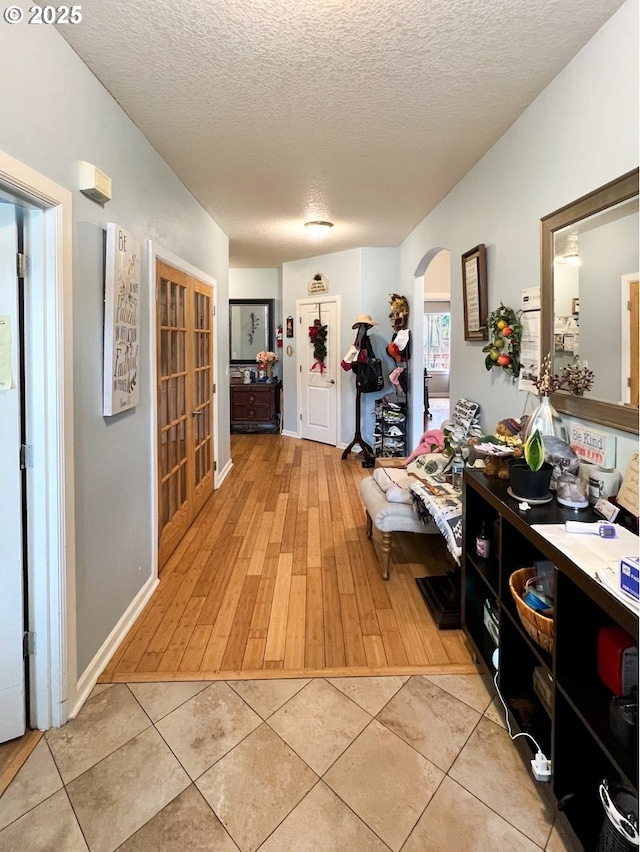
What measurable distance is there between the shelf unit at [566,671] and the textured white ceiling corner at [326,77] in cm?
170

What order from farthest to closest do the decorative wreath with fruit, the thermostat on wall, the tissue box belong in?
the decorative wreath with fruit
the thermostat on wall
the tissue box

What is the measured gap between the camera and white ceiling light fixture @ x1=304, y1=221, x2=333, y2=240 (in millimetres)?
4496

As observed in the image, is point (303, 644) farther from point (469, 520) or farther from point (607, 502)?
point (607, 502)

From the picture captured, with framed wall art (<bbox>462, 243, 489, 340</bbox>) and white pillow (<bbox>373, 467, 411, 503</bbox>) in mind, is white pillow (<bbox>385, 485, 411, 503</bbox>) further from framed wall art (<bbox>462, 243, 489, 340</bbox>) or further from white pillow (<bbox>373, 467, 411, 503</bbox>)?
framed wall art (<bbox>462, 243, 489, 340</bbox>)

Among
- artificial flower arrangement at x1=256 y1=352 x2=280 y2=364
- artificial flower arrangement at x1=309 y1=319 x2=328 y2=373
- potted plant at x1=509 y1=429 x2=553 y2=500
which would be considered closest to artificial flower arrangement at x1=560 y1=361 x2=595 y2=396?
potted plant at x1=509 y1=429 x2=553 y2=500

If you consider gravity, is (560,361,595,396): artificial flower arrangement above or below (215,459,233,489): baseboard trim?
above

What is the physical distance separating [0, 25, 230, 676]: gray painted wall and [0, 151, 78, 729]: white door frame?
0.10m

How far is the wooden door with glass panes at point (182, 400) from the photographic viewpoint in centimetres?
292

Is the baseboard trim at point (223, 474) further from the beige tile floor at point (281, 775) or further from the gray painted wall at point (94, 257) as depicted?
the beige tile floor at point (281, 775)

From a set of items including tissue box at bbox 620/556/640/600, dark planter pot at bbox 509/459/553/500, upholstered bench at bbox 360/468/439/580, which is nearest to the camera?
tissue box at bbox 620/556/640/600

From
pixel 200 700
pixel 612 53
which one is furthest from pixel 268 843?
pixel 612 53

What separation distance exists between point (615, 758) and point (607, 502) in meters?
0.75

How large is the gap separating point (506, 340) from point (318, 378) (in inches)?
162

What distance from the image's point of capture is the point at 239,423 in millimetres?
7328
